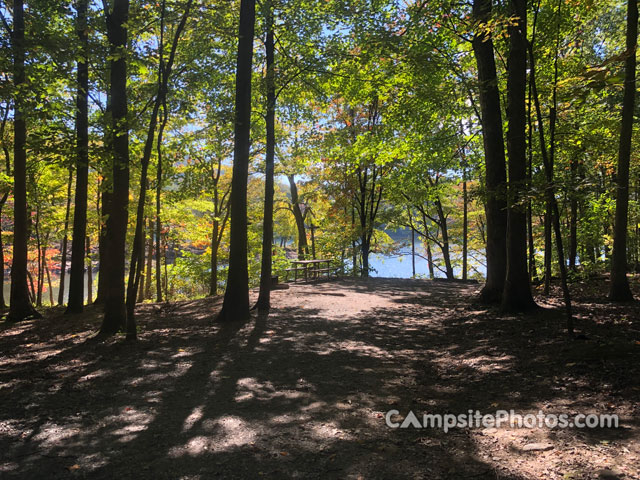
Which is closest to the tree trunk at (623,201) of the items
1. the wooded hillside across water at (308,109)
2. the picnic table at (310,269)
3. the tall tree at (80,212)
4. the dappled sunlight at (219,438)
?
the wooded hillside across water at (308,109)

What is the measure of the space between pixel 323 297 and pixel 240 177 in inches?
177

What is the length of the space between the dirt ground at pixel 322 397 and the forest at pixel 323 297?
3cm

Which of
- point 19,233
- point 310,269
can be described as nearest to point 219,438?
point 19,233

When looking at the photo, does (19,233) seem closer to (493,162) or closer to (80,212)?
(80,212)

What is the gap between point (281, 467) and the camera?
2637 mm

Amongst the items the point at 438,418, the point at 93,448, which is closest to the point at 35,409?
the point at 93,448

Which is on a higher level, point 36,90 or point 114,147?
point 36,90

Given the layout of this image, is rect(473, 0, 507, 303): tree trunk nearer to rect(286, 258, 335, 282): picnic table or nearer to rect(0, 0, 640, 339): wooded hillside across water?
rect(0, 0, 640, 339): wooded hillside across water

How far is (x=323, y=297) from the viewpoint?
11070 mm

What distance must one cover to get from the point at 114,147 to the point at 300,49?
5.08m

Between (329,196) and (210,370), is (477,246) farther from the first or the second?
(210,370)

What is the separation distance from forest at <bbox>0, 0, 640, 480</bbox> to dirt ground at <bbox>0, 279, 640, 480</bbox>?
0.03m

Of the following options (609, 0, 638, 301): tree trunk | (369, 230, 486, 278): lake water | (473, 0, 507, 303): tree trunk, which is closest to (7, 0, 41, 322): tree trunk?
(473, 0, 507, 303): tree trunk

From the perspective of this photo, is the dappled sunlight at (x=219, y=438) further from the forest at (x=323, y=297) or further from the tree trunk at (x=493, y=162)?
the tree trunk at (x=493, y=162)
